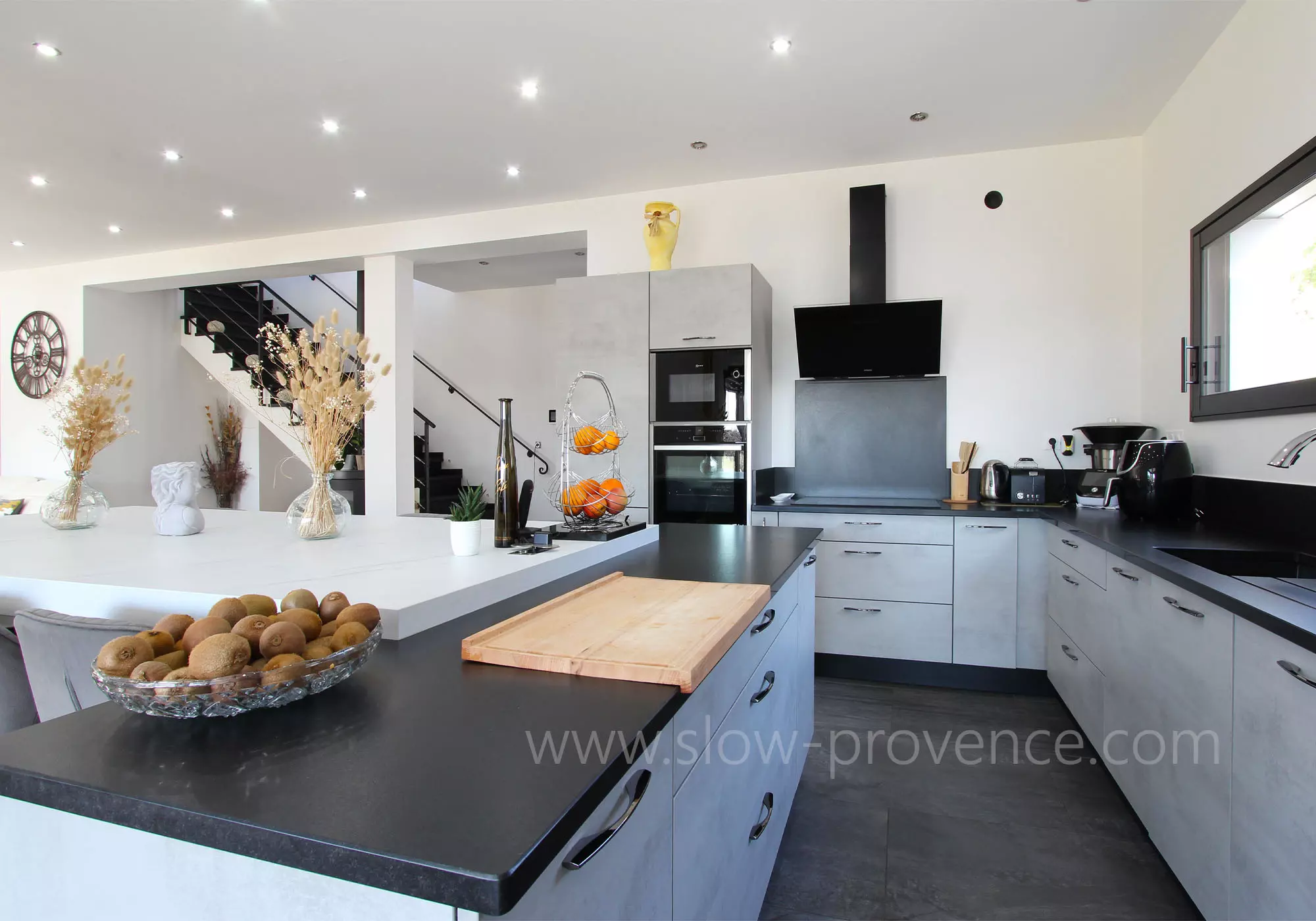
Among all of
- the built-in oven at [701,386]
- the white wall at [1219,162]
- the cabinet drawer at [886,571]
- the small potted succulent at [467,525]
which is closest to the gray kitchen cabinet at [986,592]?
the cabinet drawer at [886,571]

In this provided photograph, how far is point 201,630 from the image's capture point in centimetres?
85

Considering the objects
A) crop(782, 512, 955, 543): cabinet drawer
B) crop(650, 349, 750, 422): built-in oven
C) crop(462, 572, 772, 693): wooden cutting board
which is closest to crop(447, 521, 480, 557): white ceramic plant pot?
crop(462, 572, 772, 693): wooden cutting board

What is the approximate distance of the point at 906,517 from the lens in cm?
332

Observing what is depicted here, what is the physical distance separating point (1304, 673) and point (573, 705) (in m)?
1.31

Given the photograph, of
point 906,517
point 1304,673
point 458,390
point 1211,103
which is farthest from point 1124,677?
point 458,390

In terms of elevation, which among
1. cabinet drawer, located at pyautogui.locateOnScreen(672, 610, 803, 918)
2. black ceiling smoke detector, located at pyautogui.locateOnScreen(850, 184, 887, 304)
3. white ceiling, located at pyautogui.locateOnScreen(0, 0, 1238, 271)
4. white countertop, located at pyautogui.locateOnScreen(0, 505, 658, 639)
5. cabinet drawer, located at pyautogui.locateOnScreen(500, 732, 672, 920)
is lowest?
cabinet drawer, located at pyautogui.locateOnScreen(672, 610, 803, 918)

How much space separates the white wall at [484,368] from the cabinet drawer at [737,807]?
5.52 metres

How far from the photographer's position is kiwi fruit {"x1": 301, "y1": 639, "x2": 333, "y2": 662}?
83 cm

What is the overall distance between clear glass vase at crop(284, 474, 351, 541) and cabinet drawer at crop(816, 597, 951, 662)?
7.75ft

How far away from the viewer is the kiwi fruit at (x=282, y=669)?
0.77 meters

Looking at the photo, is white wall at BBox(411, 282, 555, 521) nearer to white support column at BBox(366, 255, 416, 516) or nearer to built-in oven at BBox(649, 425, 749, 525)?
white support column at BBox(366, 255, 416, 516)

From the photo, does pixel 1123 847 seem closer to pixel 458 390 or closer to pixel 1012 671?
pixel 1012 671

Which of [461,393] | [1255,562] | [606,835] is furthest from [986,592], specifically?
[461,393]

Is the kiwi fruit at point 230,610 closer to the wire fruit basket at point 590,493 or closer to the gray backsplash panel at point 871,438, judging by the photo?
the wire fruit basket at point 590,493
